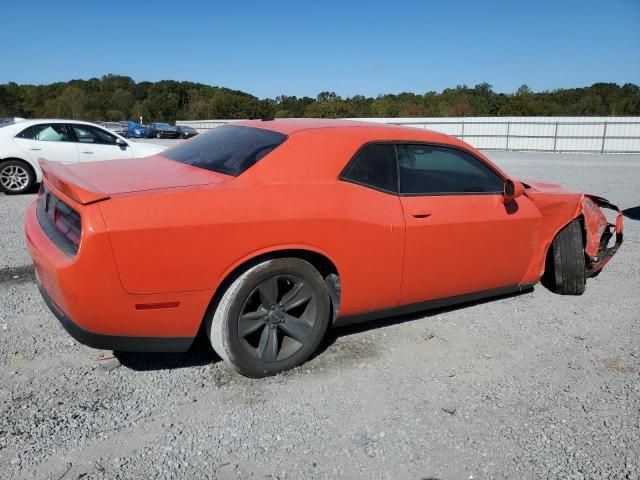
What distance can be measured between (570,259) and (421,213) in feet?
6.53

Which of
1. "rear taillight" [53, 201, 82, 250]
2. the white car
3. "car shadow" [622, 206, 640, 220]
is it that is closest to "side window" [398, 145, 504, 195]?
"rear taillight" [53, 201, 82, 250]

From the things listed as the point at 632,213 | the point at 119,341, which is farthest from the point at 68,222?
the point at 632,213

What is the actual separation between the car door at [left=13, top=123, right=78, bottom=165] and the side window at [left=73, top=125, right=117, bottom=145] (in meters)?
0.17

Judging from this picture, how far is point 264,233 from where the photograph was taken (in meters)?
2.99

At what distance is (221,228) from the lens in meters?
2.86

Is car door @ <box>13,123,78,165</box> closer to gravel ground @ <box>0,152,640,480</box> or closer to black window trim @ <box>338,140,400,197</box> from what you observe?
gravel ground @ <box>0,152,640,480</box>

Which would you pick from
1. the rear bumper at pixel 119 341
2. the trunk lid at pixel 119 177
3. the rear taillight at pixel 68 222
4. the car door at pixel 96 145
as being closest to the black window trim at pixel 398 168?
the trunk lid at pixel 119 177

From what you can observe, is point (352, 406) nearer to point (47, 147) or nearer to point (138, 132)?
point (47, 147)

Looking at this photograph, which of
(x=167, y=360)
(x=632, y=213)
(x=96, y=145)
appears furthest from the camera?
(x=96, y=145)

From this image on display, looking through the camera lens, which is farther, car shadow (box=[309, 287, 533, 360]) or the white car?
the white car

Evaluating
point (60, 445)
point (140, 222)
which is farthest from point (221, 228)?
point (60, 445)

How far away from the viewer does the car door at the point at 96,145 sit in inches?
398

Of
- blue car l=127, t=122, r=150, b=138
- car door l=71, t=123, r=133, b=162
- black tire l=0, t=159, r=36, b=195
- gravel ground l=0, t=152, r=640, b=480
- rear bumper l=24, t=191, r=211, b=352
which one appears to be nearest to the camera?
gravel ground l=0, t=152, r=640, b=480

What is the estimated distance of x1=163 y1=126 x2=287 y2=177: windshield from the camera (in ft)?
11.0
